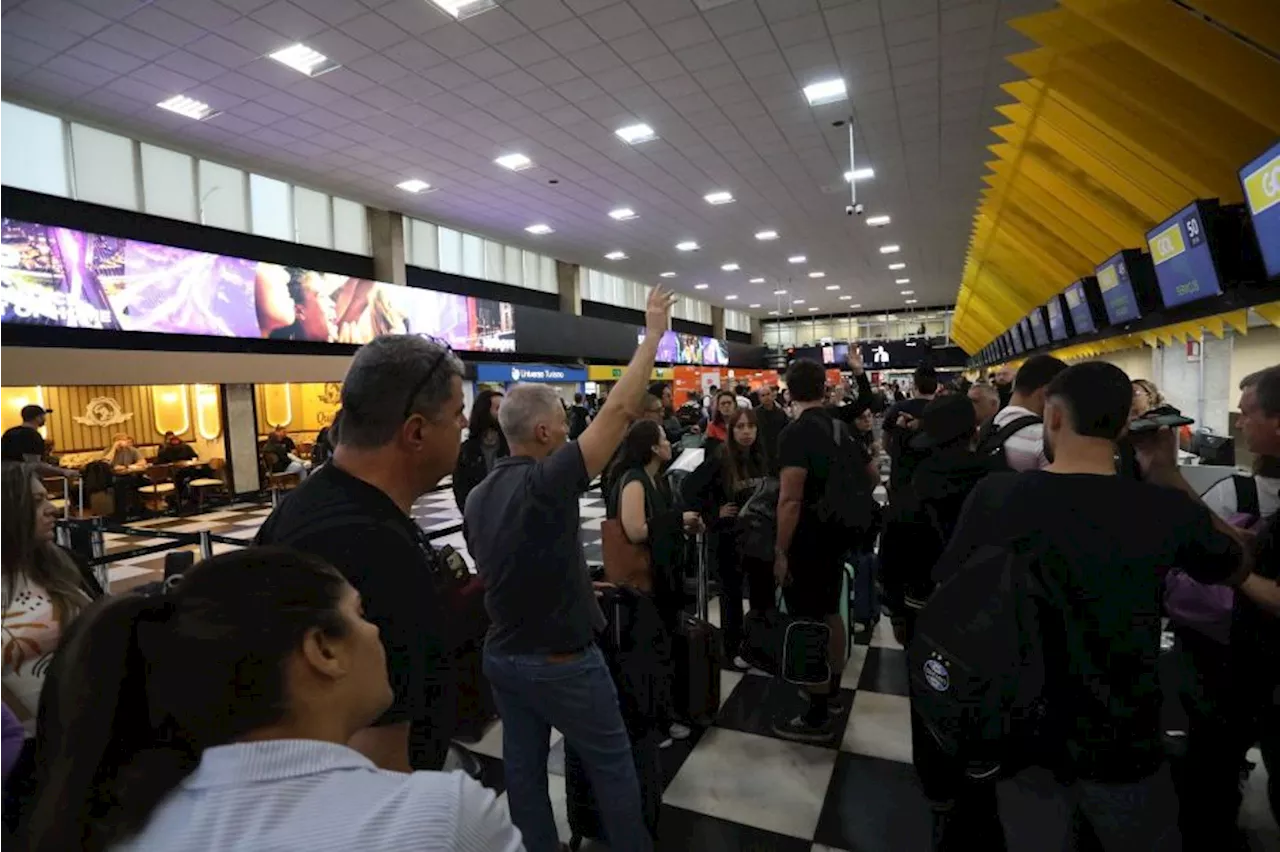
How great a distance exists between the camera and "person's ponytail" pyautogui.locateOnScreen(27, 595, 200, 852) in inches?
21.3

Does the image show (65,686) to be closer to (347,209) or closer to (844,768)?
(844,768)

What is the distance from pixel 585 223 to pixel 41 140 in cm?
804

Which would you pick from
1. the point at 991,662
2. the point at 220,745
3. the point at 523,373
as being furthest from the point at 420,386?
the point at 523,373

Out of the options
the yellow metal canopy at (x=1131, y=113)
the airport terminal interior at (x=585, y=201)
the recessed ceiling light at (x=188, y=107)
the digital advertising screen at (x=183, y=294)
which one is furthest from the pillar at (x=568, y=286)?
the yellow metal canopy at (x=1131, y=113)

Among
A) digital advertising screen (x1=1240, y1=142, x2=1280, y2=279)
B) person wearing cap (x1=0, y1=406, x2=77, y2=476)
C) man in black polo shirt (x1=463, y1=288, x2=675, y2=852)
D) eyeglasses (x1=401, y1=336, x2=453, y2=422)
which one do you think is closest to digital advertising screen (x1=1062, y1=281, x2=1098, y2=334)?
digital advertising screen (x1=1240, y1=142, x2=1280, y2=279)

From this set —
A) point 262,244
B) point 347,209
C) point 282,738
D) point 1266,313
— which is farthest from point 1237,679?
point 347,209

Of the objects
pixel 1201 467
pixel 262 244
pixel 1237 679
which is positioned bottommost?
pixel 1237 679

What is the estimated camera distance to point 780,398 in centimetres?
704

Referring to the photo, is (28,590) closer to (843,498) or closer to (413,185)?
(843,498)

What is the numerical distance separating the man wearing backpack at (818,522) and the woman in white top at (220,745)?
7.00 feet

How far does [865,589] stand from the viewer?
371 cm

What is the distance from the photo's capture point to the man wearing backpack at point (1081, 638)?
4.19 ft

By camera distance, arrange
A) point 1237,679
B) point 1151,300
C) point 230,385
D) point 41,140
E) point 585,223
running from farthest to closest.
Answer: point 585,223 → point 230,385 → point 41,140 → point 1151,300 → point 1237,679

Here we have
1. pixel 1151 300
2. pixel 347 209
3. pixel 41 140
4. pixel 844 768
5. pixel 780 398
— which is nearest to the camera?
pixel 844 768
